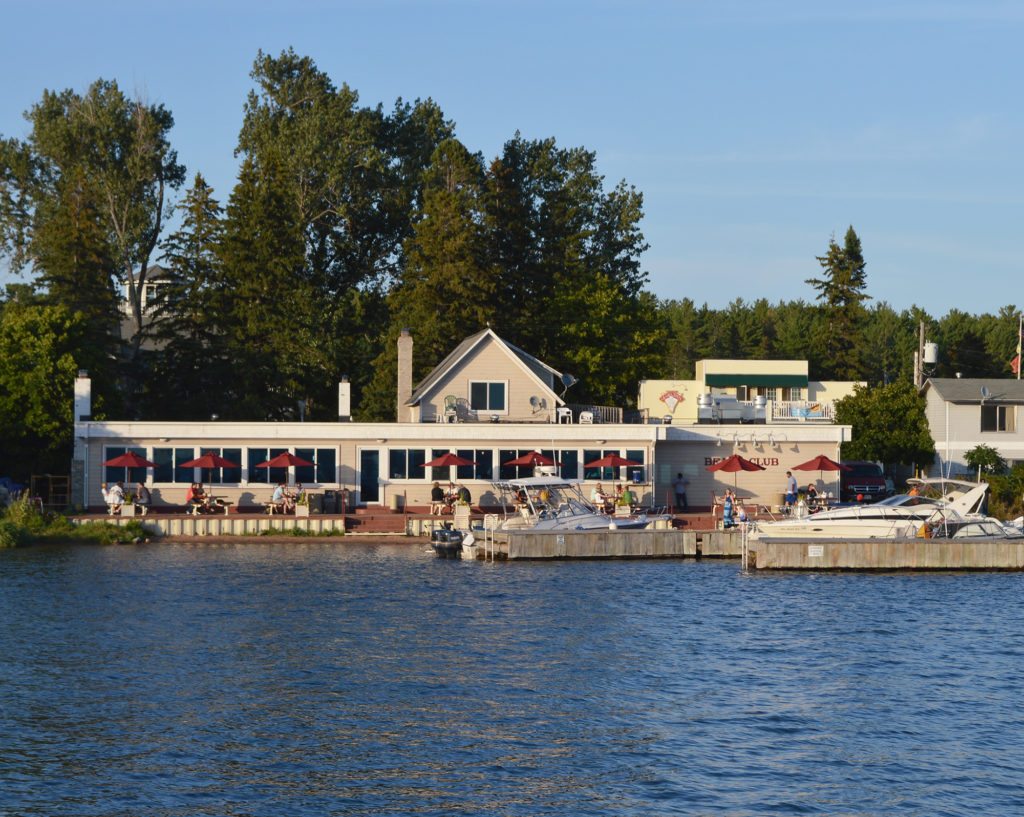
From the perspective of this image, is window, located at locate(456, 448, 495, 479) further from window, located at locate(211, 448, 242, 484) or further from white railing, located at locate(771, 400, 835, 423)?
white railing, located at locate(771, 400, 835, 423)

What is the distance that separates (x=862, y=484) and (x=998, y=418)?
42.4ft

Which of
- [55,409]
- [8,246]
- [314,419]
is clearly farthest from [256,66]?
[55,409]

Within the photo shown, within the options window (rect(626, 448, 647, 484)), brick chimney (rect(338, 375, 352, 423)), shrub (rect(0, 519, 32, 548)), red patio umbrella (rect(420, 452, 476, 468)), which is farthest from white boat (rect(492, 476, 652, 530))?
shrub (rect(0, 519, 32, 548))

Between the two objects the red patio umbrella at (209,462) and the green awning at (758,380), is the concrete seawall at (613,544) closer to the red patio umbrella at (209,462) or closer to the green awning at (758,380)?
the red patio umbrella at (209,462)

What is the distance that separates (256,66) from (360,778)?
7035 centimetres

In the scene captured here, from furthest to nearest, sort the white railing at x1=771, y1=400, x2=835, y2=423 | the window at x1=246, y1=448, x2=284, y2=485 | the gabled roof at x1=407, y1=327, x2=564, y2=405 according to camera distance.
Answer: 1. the gabled roof at x1=407, y1=327, x2=564, y2=405
2. the white railing at x1=771, y1=400, x2=835, y2=423
3. the window at x1=246, y1=448, x2=284, y2=485

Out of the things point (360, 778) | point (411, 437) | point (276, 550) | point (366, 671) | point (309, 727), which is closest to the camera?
point (360, 778)

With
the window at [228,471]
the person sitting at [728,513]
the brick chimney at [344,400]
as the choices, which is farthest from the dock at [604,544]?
the brick chimney at [344,400]

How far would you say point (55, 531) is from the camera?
47281 mm

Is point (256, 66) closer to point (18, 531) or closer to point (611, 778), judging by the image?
point (18, 531)

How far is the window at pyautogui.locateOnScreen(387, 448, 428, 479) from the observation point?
52.2 metres

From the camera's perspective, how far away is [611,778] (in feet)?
68.0

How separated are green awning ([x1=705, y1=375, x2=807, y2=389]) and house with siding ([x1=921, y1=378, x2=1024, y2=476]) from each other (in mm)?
16106

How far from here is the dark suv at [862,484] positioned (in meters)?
57.3
